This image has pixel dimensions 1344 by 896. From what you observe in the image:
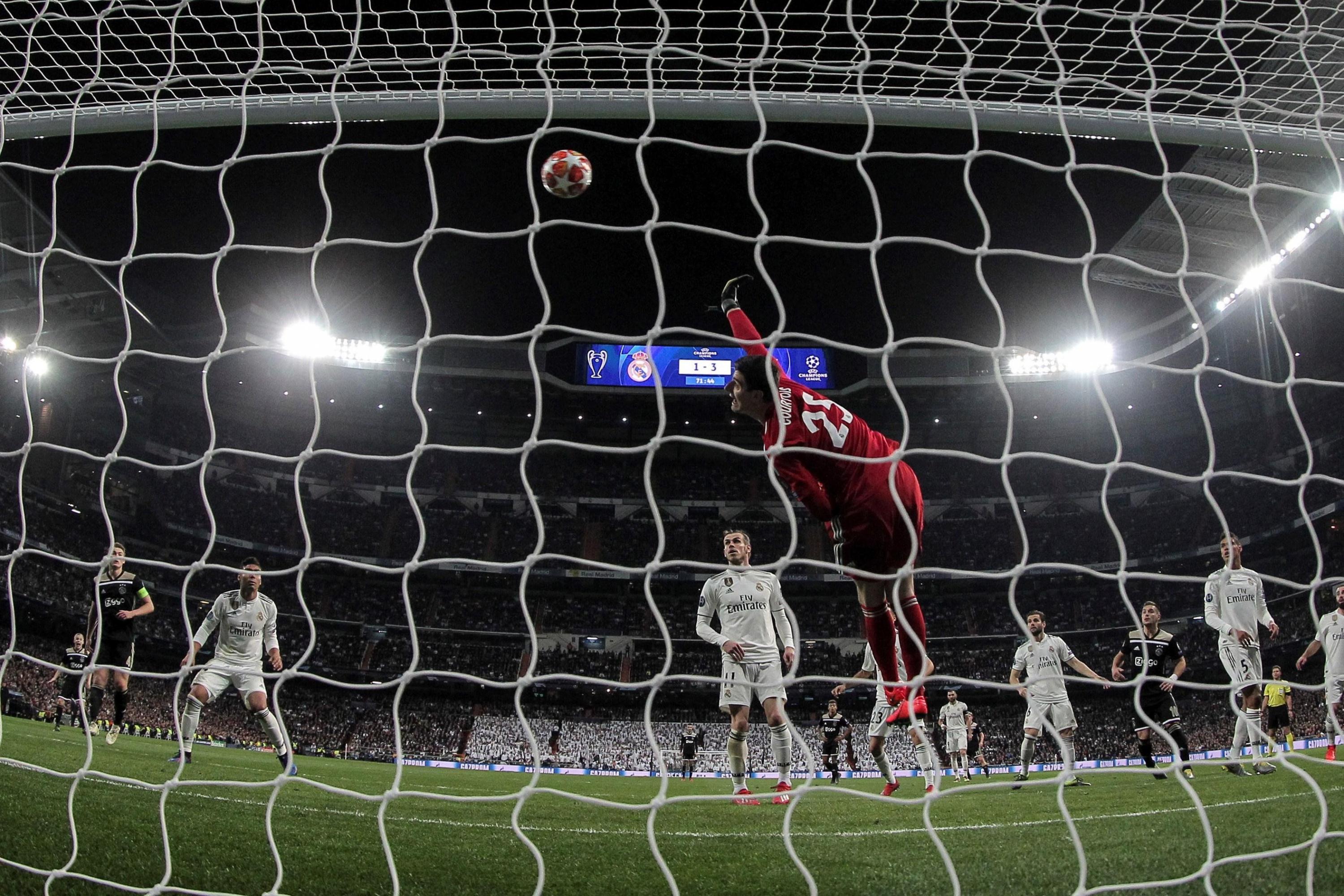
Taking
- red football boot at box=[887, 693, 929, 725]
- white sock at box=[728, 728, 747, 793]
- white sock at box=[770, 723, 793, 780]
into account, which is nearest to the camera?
red football boot at box=[887, 693, 929, 725]

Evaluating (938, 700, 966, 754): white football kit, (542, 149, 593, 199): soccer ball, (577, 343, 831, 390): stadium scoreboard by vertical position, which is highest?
(577, 343, 831, 390): stadium scoreboard

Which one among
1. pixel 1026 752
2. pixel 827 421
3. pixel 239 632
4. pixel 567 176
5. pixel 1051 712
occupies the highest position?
pixel 567 176

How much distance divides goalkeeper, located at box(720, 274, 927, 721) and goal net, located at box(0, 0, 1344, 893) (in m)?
0.30

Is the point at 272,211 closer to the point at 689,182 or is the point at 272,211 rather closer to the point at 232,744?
the point at 689,182

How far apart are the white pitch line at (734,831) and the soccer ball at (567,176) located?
3353 millimetres

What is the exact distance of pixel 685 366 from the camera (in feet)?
85.8

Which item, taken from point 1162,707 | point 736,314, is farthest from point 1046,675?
point 736,314

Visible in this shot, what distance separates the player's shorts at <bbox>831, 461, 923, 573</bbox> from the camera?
13.2ft

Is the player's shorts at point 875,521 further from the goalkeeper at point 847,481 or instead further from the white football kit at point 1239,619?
the white football kit at point 1239,619

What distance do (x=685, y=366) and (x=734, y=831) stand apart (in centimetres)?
2202

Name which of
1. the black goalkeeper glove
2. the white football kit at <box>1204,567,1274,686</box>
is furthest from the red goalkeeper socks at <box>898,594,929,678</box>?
the white football kit at <box>1204,567,1274,686</box>

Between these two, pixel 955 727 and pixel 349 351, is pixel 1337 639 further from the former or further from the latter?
pixel 349 351

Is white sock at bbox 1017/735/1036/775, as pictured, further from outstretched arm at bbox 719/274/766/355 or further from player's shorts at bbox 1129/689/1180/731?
outstretched arm at bbox 719/274/766/355

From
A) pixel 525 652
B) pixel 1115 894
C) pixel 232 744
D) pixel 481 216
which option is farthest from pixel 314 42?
pixel 525 652
